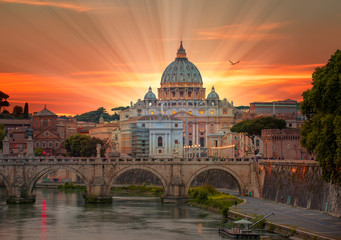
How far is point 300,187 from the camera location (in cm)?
6034

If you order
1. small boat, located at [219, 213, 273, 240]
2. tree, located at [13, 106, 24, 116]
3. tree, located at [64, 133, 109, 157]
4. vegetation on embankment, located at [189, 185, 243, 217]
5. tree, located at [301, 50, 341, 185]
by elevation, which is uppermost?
tree, located at [13, 106, 24, 116]

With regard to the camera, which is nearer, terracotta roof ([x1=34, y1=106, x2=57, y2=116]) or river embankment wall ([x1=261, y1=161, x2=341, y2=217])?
river embankment wall ([x1=261, y1=161, x2=341, y2=217])

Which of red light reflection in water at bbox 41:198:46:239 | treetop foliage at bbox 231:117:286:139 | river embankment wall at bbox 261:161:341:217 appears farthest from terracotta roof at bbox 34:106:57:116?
river embankment wall at bbox 261:161:341:217

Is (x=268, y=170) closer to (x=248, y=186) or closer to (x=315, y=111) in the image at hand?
(x=248, y=186)

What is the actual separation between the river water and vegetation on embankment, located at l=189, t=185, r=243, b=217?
1.06m

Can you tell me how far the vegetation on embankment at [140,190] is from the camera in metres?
90.2

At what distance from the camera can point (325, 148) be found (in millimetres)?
45938

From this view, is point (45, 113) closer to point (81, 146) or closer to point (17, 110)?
point (81, 146)

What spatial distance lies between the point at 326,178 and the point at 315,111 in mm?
4536

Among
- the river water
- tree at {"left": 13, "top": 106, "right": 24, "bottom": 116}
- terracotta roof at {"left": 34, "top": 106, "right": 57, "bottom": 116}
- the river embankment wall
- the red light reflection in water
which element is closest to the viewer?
the river embankment wall

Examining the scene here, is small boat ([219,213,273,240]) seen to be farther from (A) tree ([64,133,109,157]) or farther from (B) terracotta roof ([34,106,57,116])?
(B) terracotta roof ([34,106,57,116])

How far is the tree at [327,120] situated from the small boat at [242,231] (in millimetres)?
5769

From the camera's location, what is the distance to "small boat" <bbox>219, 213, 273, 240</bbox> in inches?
1922

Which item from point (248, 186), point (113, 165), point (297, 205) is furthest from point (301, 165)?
point (113, 165)
